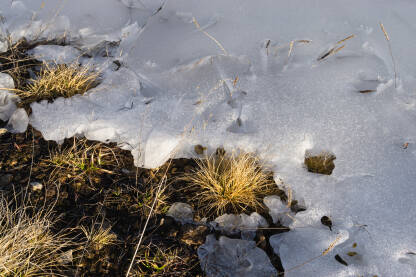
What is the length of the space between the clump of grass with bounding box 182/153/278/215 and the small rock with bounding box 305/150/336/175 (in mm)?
254

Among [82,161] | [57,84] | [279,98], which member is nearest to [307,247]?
[279,98]

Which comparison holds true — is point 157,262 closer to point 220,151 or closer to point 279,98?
point 220,151

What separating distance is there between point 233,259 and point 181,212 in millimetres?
377

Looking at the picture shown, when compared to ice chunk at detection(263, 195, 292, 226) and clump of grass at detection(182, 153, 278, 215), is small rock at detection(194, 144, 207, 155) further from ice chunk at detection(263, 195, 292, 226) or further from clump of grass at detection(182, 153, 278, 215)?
ice chunk at detection(263, 195, 292, 226)

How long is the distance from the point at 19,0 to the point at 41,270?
2.35m

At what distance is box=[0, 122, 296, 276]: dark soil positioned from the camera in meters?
1.58

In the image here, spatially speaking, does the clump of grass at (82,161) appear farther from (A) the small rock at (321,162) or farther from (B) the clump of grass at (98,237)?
(A) the small rock at (321,162)

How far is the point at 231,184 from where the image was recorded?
1.83 m

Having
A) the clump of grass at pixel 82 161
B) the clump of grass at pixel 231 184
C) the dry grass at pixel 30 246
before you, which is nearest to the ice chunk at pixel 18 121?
the clump of grass at pixel 82 161

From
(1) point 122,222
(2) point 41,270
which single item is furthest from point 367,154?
(2) point 41,270

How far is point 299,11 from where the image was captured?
2.53 m

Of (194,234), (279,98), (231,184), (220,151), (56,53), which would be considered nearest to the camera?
(194,234)

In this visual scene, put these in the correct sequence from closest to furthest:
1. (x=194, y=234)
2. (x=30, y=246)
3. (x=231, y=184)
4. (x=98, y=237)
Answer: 1. (x=30, y=246)
2. (x=98, y=237)
3. (x=194, y=234)
4. (x=231, y=184)

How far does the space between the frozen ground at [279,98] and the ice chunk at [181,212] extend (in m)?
0.31
